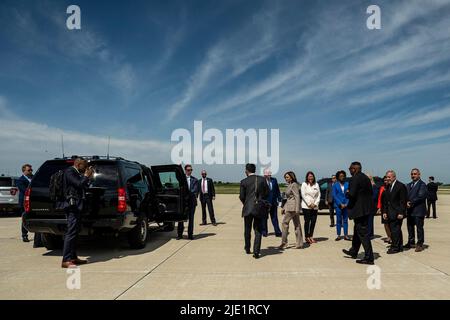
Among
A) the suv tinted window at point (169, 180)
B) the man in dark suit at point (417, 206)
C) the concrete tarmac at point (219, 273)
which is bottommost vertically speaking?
the concrete tarmac at point (219, 273)

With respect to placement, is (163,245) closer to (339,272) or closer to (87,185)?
(87,185)

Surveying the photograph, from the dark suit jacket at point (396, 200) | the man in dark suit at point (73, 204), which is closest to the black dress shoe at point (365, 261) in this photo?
the dark suit jacket at point (396, 200)

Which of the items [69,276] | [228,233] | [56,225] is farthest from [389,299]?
[228,233]

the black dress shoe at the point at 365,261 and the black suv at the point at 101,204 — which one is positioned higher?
the black suv at the point at 101,204

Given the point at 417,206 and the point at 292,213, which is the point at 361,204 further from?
the point at 417,206

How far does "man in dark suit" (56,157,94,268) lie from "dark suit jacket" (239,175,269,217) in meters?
2.95

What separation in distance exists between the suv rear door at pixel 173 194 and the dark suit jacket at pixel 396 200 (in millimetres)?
4629

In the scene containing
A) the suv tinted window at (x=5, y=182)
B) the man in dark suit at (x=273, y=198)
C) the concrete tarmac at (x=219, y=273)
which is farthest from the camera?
the suv tinted window at (x=5, y=182)

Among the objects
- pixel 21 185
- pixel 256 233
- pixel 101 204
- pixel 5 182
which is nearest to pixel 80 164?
pixel 101 204

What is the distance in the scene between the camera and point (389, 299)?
4.27 meters

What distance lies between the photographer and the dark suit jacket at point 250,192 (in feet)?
23.1

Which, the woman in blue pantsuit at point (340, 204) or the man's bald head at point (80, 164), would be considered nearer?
the man's bald head at point (80, 164)

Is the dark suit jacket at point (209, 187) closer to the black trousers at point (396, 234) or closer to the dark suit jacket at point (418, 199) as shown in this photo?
the black trousers at point (396, 234)
